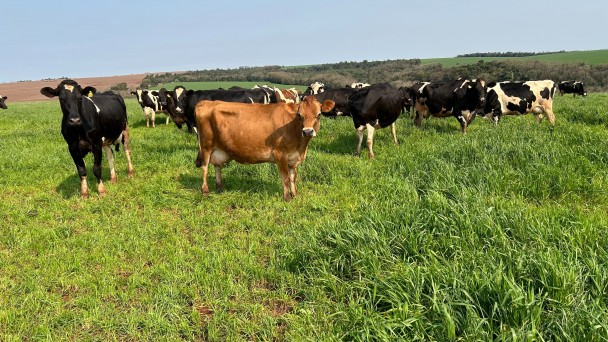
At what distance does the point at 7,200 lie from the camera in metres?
6.61

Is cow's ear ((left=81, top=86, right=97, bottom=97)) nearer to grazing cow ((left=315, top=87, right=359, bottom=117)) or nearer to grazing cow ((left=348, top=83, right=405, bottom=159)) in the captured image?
grazing cow ((left=348, top=83, right=405, bottom=159))

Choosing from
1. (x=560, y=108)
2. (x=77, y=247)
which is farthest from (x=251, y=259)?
(x=560, y=108)

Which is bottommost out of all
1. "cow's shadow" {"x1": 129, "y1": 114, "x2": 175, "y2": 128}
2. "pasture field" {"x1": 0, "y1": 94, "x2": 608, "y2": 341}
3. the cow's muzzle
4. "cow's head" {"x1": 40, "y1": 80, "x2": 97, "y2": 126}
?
"pasture field" {"x1": 0, "y1": 94, "x2": 608, "y2": 341}

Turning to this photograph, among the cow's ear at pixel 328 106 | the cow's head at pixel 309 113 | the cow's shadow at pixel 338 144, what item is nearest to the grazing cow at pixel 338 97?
the cow's shadow at pixel 338 144

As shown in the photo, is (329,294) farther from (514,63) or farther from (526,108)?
(514,63)

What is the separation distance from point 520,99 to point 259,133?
390 inches

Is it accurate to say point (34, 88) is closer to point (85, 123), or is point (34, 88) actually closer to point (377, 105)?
point (85, 123)

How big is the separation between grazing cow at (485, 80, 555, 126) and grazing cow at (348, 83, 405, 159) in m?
4.14

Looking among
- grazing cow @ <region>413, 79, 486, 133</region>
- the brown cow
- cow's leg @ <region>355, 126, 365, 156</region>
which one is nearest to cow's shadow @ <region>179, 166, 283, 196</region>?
the brown cow

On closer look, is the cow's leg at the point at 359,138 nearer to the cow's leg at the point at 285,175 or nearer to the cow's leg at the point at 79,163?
the cow's leg at the point at 285,175

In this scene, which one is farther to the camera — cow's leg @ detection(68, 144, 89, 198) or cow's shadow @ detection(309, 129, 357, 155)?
cow's shadow @ detection(309, 129, 357, 155)

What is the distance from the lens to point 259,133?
6488mm

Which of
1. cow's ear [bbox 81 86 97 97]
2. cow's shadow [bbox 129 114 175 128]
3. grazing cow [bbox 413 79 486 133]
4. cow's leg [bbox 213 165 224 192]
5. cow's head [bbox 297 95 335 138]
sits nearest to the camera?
cow's head [bbox 297 95 335 138]

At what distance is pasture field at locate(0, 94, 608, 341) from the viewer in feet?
8.84
